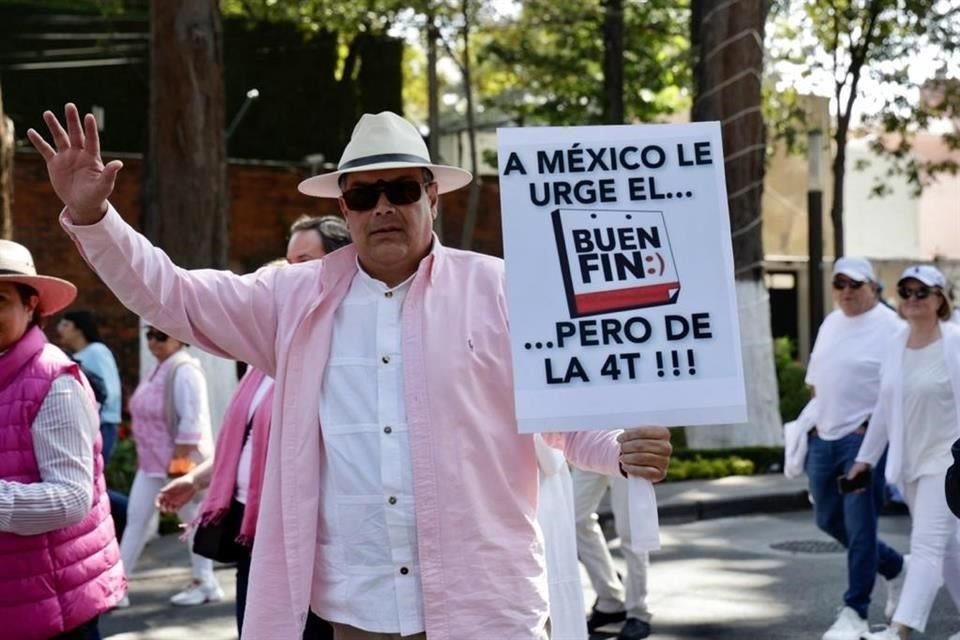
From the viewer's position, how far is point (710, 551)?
12.0 meters

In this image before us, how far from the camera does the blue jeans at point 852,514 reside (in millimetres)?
8305

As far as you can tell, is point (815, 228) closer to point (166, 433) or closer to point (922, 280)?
point (166, 433)

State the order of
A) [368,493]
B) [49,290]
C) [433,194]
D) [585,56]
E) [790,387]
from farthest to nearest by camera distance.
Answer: [585,56], [790,387], [49,290], [433,194], [368,493]

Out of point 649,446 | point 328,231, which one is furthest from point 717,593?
point 649,446

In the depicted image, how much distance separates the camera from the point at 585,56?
25.5 metres

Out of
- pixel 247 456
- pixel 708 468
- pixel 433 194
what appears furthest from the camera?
pixel 708 468

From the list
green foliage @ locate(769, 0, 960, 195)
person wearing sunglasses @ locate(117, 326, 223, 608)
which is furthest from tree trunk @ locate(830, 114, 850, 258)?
person wearing sunglasses @ locate(117, 326, 223, 608)

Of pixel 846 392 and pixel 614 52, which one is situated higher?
pixel 614 52

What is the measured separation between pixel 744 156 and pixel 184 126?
21.9 ft

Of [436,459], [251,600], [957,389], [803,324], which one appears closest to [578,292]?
[436,459]

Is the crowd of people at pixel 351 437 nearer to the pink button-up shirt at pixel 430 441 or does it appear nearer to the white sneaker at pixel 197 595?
the pink button-up shirt at pixel 430 441

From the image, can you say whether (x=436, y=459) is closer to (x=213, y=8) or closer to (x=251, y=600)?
(x=251, y=600)

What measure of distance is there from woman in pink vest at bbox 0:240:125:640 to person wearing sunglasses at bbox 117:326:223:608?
511cm

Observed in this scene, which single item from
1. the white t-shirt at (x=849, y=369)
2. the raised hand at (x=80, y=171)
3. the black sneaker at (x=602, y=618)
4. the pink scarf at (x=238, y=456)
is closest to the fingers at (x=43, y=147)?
the raised hand at (x=80, y=171)
